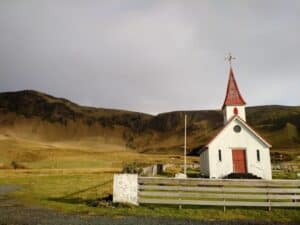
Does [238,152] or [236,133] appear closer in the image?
[238,152]

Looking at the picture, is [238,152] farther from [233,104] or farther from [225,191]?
[225,191]

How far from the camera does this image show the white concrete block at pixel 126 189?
50.2 ft

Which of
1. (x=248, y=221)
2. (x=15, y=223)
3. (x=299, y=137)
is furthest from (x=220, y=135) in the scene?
(x=299, y=137)

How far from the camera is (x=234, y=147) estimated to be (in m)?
33.2

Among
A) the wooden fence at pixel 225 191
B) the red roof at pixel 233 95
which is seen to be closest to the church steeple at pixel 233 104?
the red roof at pixel 233 95

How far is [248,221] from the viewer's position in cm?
1229

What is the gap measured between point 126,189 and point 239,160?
20546 mm

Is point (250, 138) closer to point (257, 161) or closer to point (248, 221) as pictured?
point (257, 161)

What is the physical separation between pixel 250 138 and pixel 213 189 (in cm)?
2008

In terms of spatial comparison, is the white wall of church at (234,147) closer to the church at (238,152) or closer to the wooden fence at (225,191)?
the church at (238,152)

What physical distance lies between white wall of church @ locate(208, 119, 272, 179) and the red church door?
302mm

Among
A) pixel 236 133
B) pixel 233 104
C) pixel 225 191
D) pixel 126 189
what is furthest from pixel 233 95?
pixel 126 189

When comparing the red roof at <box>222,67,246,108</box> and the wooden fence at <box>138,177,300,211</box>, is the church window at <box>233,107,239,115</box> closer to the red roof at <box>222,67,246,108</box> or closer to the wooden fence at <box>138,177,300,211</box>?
the red roof at <box>222,67,246,108</box>

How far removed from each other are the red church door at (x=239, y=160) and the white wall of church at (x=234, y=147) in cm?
30
